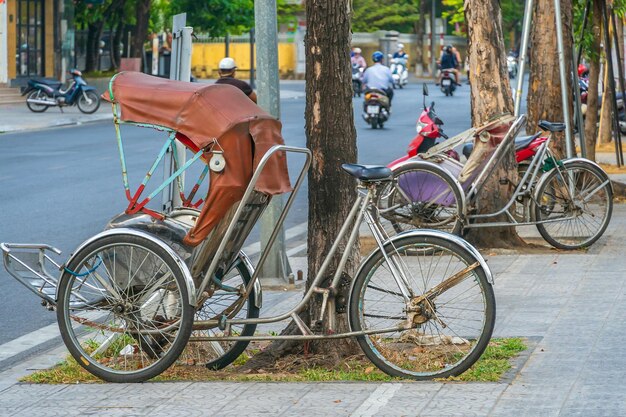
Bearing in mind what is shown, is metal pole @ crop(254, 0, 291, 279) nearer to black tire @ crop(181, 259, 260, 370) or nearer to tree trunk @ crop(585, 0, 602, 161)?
black tire @ crop(181, 259, 260, 370)

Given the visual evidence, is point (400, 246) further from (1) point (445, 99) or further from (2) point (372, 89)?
(1) point (445, 99)

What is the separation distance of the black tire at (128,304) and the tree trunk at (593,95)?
1133 cm

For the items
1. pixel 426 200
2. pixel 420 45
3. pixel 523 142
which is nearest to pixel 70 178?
pixel 523 142

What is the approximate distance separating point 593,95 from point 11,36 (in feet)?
86.6

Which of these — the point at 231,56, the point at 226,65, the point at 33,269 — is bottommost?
the point at 33,269

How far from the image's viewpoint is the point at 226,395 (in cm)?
622

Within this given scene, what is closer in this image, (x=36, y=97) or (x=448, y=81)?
(x=36, y=97)

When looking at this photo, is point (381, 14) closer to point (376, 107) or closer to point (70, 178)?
point (376, 107)

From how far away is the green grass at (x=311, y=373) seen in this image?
659 cm

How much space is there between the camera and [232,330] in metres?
7.16

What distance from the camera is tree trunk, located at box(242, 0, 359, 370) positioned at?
7.15 m

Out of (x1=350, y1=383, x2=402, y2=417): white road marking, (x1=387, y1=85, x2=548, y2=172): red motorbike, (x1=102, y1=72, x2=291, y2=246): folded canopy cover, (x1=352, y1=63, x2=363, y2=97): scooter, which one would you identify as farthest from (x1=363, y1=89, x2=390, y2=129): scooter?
(x1=350, y1=383, x2=402, y2=417): white road marking

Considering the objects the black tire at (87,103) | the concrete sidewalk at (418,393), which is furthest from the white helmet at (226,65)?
the black tire at (87,103)

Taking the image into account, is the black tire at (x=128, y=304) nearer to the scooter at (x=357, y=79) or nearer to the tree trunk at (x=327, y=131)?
the tree trunk at (x=327, y=131)
